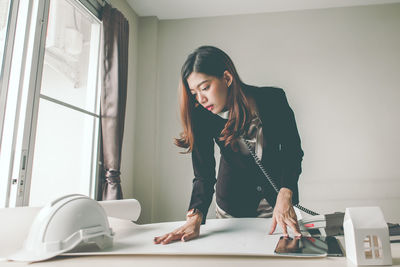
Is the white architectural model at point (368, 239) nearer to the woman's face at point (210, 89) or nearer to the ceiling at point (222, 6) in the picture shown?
the woman's face at point (210, 89)

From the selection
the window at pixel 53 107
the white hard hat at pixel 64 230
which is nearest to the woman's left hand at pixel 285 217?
the white hard hat at pixel 64 230

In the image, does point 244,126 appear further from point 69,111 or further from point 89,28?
point 89,28

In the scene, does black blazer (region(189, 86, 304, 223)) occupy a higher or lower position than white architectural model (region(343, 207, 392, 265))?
higher

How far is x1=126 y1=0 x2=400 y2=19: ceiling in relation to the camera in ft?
7.67

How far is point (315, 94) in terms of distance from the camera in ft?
7.38

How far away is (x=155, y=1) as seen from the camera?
2.40m

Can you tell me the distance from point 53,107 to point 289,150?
4.95ft

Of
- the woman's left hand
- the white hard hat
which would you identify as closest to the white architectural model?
the woman's left hand

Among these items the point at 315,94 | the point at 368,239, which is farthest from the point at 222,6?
the point at 368,239

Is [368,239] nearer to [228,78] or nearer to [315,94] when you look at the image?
[228,78]

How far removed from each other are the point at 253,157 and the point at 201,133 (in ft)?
1.16

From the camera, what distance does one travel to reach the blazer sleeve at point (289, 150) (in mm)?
1379

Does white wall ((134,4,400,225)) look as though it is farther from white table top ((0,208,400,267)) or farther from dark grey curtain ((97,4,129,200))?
white table top ((0,208,400,267))

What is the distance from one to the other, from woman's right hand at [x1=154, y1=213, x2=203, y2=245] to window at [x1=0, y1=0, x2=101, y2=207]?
3.21 ft
